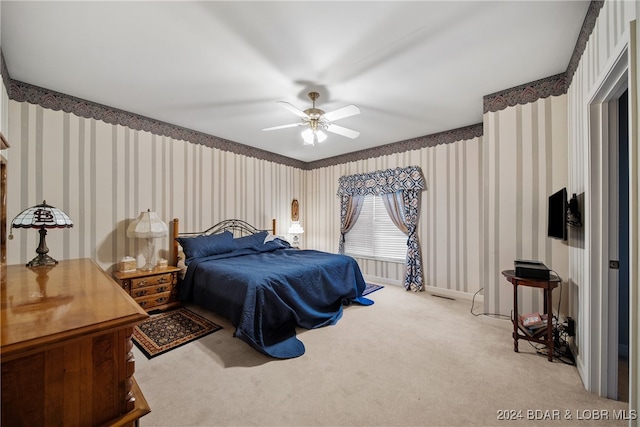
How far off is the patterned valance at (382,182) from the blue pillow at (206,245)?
254cm

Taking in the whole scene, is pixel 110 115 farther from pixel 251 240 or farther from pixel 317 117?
pixel 317 117

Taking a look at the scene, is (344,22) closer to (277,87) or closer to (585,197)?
(277,87)

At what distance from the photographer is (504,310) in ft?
9.83

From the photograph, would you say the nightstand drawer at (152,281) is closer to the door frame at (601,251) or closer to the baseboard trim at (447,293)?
the baseboard trim at (447,293)

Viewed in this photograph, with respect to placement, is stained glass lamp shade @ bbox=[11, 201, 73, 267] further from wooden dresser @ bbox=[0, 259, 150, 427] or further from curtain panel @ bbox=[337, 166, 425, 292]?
curtain panel @ bbox=[337, 166, 425, 292]

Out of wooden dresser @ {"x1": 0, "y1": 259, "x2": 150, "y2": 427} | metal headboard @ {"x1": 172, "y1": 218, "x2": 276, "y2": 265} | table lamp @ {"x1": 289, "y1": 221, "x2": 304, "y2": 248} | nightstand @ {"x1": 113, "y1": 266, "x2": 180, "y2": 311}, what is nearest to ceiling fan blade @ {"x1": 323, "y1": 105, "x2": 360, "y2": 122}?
wooden dresser @ {"x1": 0, "y1": 259, "x2": 150, "y2": 427}

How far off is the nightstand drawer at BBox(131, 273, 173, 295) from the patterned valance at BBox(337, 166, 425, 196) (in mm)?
3492

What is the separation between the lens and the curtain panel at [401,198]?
4.55 metres

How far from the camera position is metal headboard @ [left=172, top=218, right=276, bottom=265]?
3969 mm

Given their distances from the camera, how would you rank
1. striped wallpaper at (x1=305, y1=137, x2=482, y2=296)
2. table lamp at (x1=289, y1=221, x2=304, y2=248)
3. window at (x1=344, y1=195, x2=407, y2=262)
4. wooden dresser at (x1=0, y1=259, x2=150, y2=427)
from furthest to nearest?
1. table lamp at (x1=289, y1=221, x2=304, y2=248)
2. window at (x1=344, y1=195, x2=407, y2=262)
3. striped wallpaper at (x1=305, y1=137, x2=482, y2=296)
4. wooden dresser at (x1=0, y1=259, x2=150, y2=427)

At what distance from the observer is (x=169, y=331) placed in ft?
9.39

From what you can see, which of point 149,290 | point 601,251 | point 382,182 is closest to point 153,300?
point 149,290

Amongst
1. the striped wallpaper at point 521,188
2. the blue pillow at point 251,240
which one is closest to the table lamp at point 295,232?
the blue pillow at point 251,240

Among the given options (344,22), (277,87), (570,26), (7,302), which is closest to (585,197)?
(570,26)
